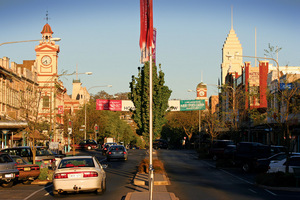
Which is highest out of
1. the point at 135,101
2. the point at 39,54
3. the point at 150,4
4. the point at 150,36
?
the point at 39,54

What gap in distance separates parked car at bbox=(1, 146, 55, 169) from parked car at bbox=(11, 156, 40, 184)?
3.02 m

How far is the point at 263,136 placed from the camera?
2542 inches

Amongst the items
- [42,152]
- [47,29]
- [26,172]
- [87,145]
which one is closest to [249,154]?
[42,152]

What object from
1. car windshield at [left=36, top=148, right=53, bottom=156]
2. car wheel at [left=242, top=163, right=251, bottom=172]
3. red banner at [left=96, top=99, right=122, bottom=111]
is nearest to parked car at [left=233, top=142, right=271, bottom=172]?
car wheel at [left=242, top=163, right=251, bottom=172]

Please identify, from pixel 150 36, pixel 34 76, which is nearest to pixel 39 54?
pixel 34 76

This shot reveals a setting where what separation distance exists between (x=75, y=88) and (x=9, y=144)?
6866 centimetres

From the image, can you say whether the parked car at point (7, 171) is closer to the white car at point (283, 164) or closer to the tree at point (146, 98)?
the tree at point (146, 98)

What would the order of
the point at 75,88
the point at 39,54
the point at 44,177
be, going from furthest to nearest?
the point at 75,88
the point at 39,54
the point at 44,177

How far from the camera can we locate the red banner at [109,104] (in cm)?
5328

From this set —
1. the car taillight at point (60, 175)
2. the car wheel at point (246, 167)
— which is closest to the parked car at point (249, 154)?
the car wheel at point (246, 167)

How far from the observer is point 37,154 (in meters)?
27.9

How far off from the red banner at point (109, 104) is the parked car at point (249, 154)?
22.8 m

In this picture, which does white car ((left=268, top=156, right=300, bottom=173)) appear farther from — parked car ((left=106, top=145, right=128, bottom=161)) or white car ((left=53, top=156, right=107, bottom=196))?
parked car ((left=106, top=145, right=128, bottom=161))

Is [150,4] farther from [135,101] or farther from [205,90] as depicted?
[205,90]
